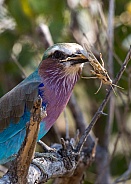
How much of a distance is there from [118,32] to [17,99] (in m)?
1.13

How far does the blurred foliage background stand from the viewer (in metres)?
3.43

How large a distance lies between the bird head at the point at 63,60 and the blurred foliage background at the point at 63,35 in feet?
1.96

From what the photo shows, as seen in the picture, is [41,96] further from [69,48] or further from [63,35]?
[63,35]

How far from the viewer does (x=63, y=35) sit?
3695 mm

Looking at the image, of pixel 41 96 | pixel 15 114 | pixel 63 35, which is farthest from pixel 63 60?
pixel 63 35

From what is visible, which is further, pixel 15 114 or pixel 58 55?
pixel 15 114

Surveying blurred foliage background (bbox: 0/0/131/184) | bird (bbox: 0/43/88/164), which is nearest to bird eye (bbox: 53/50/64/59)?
bird (bbox: 0/43/88/164)

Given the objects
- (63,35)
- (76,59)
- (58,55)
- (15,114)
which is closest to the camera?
(76,59)

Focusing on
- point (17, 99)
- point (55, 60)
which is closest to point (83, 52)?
point (55, 60)

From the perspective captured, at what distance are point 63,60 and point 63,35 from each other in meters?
1.10

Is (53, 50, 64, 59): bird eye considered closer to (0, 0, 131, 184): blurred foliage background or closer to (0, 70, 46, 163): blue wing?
(0, 70, 46, 163): blue wing

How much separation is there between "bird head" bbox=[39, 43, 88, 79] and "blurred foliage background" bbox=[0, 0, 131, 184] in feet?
1.96

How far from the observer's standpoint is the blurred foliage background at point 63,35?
3433 millimetres

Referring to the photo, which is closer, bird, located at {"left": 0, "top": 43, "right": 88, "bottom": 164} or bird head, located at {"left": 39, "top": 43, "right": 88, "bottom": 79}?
bird head, located at {"left": 39, "top": 43, "right": 88, "bottom": 79}
